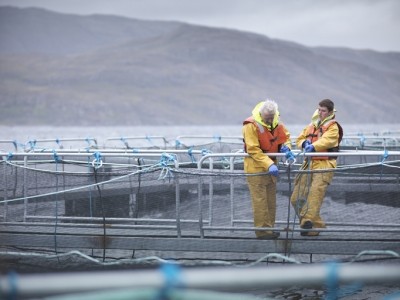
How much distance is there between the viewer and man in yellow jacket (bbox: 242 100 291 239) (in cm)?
855

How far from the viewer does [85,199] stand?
372 inches

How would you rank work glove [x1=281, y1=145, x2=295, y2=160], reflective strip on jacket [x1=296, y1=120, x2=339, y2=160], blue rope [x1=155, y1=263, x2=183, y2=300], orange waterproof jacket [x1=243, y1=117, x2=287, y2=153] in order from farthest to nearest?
1. reflective strip on jacket [x1=296, y1=120, x2=339, y2=160]
2. orange waterproof jacket [x1=243, y1=117, x2=287, y2=153]
3. work glove [x1=281, y1=145, x2=295, y2=160]
4. blue rope [x1=155, y1=263, x2=183, y2=300]

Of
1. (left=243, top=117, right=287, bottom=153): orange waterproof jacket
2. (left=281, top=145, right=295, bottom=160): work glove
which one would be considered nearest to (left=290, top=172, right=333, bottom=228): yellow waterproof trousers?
(left=281, top=145, right=295, bottom=160): work glove

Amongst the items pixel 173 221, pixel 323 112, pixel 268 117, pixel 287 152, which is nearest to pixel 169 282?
pixel 287 152

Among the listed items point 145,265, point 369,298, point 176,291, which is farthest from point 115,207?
point 176,291

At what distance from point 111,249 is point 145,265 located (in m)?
0.75

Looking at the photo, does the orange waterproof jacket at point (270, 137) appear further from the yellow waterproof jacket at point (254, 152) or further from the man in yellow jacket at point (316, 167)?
the man in yellow jacket at point (316, 167)

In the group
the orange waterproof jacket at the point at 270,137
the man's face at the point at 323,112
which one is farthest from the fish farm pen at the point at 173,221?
the man's face at the point at 323,112

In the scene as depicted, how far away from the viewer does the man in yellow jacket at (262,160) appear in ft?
28.1

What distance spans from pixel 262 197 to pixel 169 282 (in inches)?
221

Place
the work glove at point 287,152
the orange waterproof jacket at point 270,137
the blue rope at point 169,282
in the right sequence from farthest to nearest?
the orange waterproof jacket at point 270,137 < the work glove at point 287,152 < the blue rope at point 169,282

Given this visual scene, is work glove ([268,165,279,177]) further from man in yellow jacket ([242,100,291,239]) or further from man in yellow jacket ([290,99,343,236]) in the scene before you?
man in yellow jacket ([290,99,343,236])

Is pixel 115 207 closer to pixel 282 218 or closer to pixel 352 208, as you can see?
pixel 282 218

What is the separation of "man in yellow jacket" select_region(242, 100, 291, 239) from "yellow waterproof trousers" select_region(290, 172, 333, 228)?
313mm
